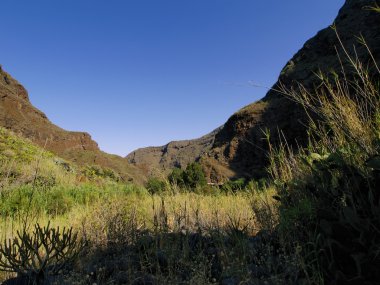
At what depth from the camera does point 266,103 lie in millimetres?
17734

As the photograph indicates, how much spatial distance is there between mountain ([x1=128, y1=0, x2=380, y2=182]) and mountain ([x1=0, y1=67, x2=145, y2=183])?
26.3 m

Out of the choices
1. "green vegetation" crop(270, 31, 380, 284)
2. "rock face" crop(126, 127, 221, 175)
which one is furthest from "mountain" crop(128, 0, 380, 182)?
"rock face" crop(126, 127, 221, 175)

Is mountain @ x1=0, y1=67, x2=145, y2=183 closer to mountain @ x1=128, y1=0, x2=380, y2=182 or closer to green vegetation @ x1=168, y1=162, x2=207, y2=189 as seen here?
mountain @ x1=128, y1=0, x2=380, y2=182

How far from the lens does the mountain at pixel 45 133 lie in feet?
131

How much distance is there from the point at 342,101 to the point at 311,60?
47.7 feet

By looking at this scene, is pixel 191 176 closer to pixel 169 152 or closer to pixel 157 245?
pixel 157 245

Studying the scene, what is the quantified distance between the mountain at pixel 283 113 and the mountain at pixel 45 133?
26.3 meters

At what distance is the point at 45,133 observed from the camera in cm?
4434

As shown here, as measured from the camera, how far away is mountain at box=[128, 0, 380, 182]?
13852 mm

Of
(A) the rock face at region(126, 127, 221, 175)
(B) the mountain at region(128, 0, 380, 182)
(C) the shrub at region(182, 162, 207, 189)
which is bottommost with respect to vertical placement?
(C) the shrub at region(182, 162, 207, 189)

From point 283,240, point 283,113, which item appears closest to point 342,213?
point 283,240

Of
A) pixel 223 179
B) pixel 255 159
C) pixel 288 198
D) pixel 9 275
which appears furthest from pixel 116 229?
pixel 255 159

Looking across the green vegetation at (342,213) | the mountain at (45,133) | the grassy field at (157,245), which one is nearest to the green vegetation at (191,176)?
the grassy field at (157,245)

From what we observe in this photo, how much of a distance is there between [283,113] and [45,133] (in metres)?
36.9
